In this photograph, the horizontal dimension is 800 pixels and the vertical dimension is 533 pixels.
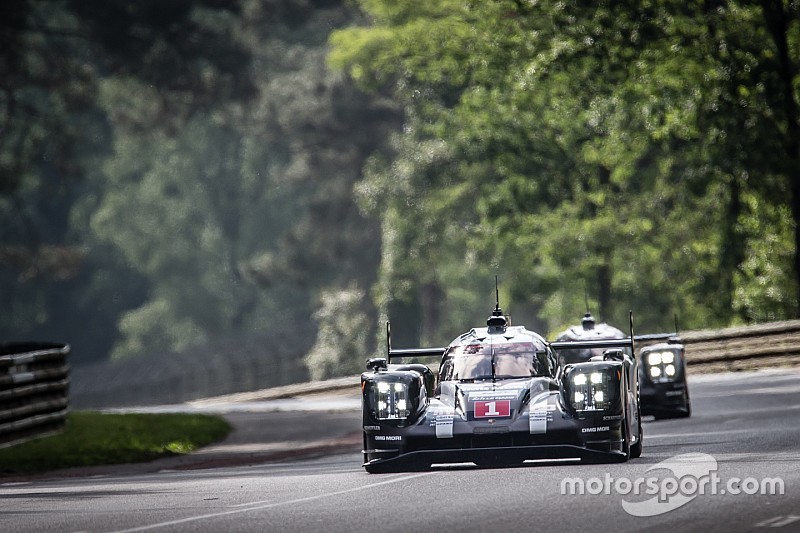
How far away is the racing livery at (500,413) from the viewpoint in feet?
51.8

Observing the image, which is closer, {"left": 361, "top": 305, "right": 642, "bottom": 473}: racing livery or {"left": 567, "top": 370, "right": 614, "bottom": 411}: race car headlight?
{"left": 361, "top": 305, "right": 642, "bottom": 473}: racing livery

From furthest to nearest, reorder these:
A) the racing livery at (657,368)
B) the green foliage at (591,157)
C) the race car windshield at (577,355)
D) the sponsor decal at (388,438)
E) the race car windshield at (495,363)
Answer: the green foliage at (591,157)
the racing livery at (657,368)
the race car windshield at (577,355)
the race car windshield at (495,363)
the sponsor decal at (388,438)

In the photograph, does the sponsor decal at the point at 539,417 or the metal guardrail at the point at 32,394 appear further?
the metal guardrail at the point at 32,394

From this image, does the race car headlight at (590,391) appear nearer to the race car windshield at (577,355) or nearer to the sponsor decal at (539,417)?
the sponsor decal at (539,417)

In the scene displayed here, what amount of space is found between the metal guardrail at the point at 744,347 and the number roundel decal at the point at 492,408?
17011 mm

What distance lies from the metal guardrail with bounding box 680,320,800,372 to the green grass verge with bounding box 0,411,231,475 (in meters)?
9.21

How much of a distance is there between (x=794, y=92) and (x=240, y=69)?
95.6 ft

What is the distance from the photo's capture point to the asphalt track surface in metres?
12.2

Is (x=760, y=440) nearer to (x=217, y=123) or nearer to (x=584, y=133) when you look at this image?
(x=584, y=133)

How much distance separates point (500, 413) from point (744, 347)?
1756 centimetres

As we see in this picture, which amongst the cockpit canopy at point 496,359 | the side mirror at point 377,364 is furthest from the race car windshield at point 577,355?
the side mirror at point 377,364

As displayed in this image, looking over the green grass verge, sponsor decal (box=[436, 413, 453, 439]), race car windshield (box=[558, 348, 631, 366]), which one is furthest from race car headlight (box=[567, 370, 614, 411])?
the green grass verge

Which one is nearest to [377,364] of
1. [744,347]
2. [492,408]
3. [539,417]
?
[492,408]

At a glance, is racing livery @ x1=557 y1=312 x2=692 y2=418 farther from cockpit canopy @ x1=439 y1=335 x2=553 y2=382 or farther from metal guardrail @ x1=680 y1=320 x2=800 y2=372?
metal guardrail @ x1=680 y1=320 x2=800 y2=372
